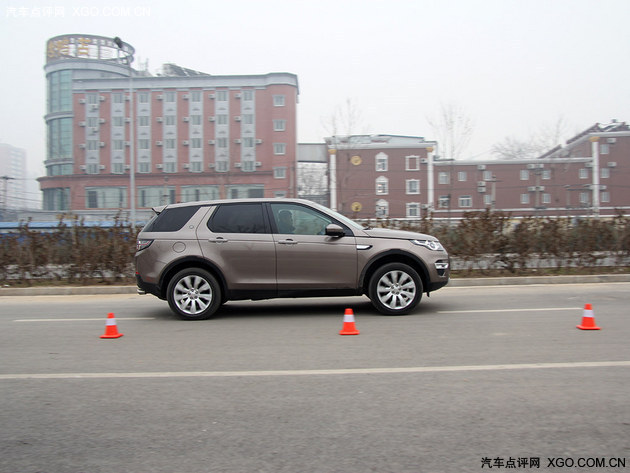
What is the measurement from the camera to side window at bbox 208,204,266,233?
7.95 meters

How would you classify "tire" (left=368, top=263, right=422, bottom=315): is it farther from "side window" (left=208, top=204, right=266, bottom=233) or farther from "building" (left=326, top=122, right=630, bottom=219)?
"building" (left=326, top=122, right=630, bottom=219)

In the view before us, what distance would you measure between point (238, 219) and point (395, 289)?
2.73 metres

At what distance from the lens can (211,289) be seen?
782 cm

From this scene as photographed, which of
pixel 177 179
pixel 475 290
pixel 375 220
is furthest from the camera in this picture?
pixel 177 179

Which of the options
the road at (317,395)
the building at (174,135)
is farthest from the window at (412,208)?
the road at (317,395)

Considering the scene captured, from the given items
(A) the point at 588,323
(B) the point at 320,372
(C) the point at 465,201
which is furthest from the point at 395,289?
(C) the point at 465,201

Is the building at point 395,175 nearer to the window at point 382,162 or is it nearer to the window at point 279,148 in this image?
the window at point 382,162

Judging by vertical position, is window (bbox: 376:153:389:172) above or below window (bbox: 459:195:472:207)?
above

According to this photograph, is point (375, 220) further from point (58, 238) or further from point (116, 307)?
point (58, 238)

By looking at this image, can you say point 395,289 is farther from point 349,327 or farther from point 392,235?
point 349,327

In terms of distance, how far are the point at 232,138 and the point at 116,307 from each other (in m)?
58.9

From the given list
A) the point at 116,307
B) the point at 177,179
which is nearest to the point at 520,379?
the point at 116,307

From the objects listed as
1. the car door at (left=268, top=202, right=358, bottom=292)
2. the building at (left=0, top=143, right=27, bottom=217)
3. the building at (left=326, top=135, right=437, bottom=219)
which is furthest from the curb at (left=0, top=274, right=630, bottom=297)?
the building at (left=326, top=135, right=437, bottom=219)

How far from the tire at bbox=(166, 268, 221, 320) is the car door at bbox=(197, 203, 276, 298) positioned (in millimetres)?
313
